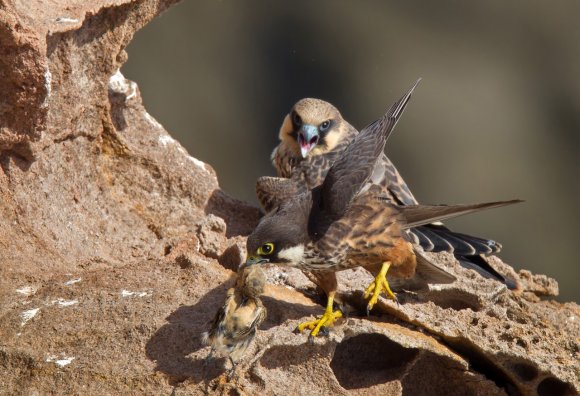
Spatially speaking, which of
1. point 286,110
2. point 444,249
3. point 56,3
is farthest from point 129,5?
point 286,110

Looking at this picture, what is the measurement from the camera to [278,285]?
13.6 feet

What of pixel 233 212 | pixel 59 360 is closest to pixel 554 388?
pixel 59 360

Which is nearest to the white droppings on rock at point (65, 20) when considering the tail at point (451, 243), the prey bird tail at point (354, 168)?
the prey bird tail at point (354, 168)

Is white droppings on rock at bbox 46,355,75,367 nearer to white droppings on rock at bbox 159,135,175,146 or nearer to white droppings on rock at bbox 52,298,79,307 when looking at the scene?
white droppings on rock at bbox 52,298,79,307

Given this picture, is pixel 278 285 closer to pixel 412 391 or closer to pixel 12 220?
pixel 412 391

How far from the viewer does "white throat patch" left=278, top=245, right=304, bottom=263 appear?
388 cm

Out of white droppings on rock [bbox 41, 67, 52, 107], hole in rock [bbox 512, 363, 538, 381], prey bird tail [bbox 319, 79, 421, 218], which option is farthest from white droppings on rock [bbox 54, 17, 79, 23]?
hole in rock [bbox 512, 363, 538, 381]

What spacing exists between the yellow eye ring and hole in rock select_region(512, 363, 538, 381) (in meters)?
0.97

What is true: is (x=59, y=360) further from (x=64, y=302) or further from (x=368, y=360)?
(x=368, y=360)

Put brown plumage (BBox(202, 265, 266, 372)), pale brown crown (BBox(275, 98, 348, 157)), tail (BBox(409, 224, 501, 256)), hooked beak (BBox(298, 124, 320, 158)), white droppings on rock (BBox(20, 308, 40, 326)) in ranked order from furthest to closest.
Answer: pale brown crown (BBox(275, 98, 348, 157)) → hooked beak (BBox(298, 124, 320, 158)) → tail (BBox(409, 224, 501, 256)) → white droppings on rock (BBox(20, 308, 40, 326)) → brown plumage (BBox(202, 265, 266, 372))

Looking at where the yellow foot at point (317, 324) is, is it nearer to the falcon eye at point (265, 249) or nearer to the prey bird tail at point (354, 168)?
the falcon eye at point (265, 249)

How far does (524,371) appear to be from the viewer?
369cm

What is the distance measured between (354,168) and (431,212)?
37 cm

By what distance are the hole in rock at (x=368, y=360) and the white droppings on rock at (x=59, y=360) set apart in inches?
37.5
